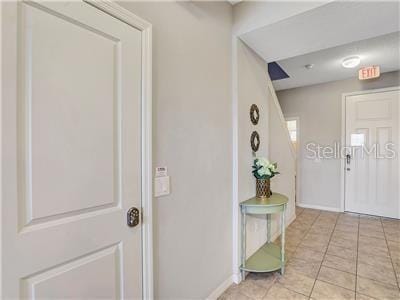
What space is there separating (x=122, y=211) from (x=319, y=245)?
272 cm

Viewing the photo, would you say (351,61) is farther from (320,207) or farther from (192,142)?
(192,142)

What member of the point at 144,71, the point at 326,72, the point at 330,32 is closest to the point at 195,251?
the point at 144,71

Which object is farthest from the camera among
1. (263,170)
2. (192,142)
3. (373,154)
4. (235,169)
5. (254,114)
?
(373,154)

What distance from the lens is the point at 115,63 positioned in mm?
1139

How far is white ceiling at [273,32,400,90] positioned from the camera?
284 centimetres

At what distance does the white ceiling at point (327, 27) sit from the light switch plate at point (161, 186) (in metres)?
1.56

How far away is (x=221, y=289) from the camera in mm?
1948

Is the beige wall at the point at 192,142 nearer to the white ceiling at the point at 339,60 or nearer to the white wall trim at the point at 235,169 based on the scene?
the white wall trim at the point at 235,169

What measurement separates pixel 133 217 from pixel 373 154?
4.40 meters

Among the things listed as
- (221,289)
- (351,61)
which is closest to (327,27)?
(351,61)

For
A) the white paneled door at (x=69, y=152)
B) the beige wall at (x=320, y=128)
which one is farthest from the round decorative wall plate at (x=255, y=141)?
the beige wall at (x=320, y=128)

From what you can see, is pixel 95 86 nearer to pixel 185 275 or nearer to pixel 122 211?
pixel 122 211

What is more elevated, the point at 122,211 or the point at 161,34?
the point at 161,34

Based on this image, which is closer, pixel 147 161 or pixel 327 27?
pixel 147 161
